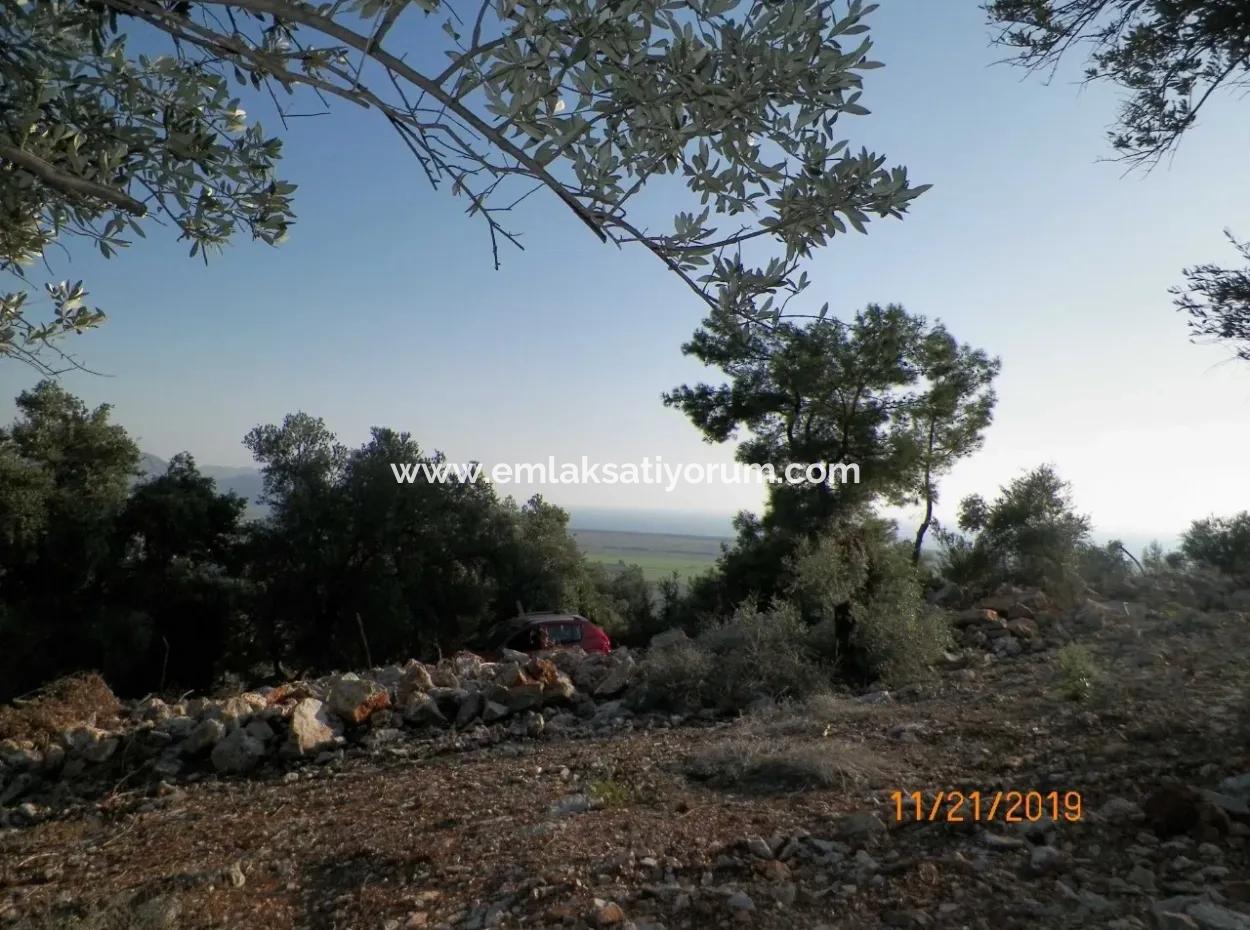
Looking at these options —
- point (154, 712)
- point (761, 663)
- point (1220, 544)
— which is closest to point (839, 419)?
point (1220, 544)

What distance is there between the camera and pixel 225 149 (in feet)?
12.0

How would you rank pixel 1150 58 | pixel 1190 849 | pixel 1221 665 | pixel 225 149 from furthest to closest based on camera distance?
pixel 1221 665 → pixel 1150 58 → pixel 225 149 → pixel 1190 849

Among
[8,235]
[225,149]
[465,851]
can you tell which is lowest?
[465,851]

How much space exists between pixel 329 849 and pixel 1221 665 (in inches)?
279

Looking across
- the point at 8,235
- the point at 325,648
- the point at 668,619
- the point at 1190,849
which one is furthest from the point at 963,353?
the point at 8,235

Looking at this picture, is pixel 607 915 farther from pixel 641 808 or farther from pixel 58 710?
pixel 58 710

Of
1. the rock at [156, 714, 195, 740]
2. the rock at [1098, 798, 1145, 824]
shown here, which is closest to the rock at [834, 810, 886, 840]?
the rock at [1098, 798, 1145, 824]

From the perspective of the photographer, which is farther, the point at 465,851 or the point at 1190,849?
the point at 465,851

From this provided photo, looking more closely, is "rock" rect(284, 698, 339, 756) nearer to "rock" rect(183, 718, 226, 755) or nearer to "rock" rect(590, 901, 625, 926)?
"rock" rect(183, 718, 226, 755)

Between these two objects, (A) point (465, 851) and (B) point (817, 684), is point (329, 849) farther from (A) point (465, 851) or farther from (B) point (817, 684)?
(B) point (817, 684)

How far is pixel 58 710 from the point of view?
784 cm

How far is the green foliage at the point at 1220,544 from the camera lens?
15.1 m
